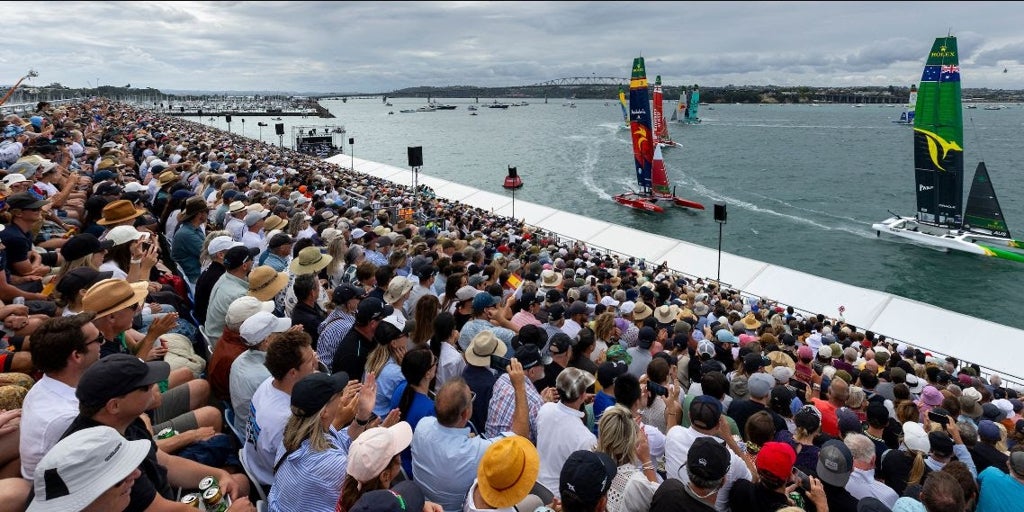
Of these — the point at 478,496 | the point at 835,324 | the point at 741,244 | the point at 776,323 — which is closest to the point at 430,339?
the point at 478,496

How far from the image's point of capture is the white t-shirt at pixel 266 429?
3422mm

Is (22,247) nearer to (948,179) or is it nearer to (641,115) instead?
(641,115)

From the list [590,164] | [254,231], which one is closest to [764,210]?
[590,164]

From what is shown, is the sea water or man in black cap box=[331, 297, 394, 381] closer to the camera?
man in black cap box=[331, 297, 394, 381]

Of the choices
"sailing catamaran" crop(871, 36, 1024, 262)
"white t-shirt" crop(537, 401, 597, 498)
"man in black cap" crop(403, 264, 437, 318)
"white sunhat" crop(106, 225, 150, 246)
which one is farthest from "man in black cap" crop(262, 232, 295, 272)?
"sailing catamaran" crop(871, 36, 1024, 262)

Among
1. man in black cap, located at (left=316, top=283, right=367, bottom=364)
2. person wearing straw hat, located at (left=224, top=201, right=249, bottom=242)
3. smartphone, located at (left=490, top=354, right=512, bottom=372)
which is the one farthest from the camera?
person wearing straw hat, located at (left=224, top=201, right=249, bottom=242)

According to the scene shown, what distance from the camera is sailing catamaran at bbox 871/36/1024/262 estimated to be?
2962cm

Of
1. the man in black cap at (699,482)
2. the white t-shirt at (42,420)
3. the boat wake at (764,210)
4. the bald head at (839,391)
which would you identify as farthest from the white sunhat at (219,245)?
the boat wake at (764,210)

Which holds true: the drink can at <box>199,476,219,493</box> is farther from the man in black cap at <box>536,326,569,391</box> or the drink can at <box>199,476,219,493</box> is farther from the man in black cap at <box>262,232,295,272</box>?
the man in black cap at <box>262,232,295,272</box>

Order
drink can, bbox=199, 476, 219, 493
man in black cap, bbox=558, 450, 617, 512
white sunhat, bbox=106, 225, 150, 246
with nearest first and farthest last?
man in black cap, bbox=558, 450, 617, 512, drink can, bbox=199, 476, 219, 493, white sunhat, bbox=106, 225, 150, 246

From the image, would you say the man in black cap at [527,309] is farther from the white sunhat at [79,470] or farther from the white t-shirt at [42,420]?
the white sunhat at [79,470]

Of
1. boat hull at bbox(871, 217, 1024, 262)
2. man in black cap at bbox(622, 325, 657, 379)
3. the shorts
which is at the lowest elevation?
boat hull at bbox(871, 217, 1024, 262)

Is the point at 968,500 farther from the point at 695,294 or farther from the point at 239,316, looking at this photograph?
the point at 695,294

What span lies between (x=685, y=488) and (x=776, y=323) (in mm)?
9472
